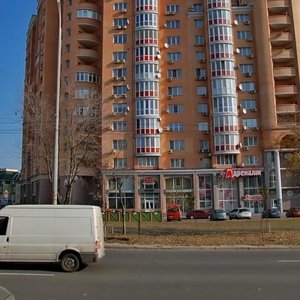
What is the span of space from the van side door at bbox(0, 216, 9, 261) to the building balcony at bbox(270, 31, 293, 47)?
6387 cm

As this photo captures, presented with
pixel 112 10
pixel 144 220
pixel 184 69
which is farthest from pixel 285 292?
pixel 112 10

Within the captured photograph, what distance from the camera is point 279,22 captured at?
68.8m

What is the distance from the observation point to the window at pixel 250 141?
66875mm

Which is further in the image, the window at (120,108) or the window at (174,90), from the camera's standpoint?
the window at (174,90)

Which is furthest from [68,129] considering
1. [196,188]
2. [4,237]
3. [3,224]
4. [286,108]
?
[286,108]

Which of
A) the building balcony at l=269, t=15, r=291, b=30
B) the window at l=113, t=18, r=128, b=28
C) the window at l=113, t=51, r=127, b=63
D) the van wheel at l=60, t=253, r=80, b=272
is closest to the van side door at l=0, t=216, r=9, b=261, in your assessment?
the van wheel at l=60, t=253, r=80, b=272

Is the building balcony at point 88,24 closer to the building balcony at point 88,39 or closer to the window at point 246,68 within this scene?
the building balcony at point 88,39

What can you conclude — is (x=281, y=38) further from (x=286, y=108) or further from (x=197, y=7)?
(x=197, y=7)

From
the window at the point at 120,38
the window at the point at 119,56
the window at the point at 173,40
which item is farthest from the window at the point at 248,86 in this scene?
the window at the point at 120,38

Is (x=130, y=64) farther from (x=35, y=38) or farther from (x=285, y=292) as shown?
(x=285, y=292)

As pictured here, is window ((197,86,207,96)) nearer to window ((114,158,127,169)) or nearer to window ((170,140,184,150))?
window ((170,140,184,150))

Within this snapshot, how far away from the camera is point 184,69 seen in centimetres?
6994

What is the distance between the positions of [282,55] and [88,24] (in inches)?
1289

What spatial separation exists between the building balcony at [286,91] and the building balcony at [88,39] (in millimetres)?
31459
